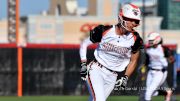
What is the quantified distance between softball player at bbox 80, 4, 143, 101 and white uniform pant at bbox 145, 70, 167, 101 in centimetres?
734

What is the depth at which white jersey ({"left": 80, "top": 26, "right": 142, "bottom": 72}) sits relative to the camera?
1015 cm

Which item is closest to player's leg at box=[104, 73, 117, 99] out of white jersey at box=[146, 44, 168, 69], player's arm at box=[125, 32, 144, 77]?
player's arm at box=[125, 32, 144, 77]

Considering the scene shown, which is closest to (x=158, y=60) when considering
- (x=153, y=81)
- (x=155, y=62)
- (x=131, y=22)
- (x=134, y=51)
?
(x=155, y=62)

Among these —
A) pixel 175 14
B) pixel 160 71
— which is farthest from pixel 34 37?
pixel 160 71

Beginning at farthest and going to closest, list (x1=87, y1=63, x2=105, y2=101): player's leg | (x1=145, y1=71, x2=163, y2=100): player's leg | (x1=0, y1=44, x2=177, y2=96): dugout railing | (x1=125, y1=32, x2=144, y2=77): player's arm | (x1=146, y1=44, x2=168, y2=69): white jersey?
1. (x1=0, y1=44, x2=177, y2=96): dugout railing
2. (x1=146, y1=44, x2=168, y2=69): white jersey
3. (x1=145, y1=71, x2=163, y2=100): player's leg
4. (x1=125, y1=32, x2=144, y2=77): player's arm
5. (x1=87, y1=63, x2=105, y2=101): player's leg

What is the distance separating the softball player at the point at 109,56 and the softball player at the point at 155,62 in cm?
744

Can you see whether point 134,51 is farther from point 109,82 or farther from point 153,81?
Result: point 153,81

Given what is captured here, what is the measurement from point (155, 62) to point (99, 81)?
8146mm

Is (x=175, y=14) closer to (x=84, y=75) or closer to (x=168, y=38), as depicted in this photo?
(x=168, y=38)

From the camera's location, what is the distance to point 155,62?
59.6 ft

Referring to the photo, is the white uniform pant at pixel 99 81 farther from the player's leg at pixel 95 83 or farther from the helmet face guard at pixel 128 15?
the helmet face guard at pixel 128 15

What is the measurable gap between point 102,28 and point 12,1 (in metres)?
56.9

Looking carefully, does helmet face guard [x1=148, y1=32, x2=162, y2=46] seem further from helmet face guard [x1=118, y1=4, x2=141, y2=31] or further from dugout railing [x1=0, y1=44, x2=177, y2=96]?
helmet face guard [x1=118, y1=4, x2=141, y2=31]

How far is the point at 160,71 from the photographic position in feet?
59.5
